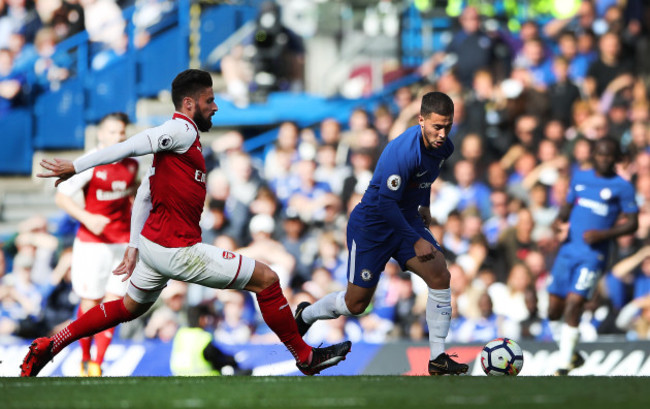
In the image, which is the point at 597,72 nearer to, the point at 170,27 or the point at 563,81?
the point at 563,81

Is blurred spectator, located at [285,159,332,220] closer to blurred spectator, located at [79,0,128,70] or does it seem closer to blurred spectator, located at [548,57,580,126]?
blurred spectator, located at [548,57,580,126]

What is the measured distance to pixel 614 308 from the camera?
42.0ft

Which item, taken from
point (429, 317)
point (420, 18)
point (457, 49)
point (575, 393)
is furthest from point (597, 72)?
point (575, 393)

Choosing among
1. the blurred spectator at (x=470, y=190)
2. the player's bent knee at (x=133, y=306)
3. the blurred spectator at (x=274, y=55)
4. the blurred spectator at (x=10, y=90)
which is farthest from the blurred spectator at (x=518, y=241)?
the blurred spectator at (x=10, y=90)

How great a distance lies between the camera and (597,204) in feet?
35.6

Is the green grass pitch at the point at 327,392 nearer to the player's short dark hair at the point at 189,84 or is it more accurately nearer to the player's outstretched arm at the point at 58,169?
the player's outstretched arm at the point at 58,169

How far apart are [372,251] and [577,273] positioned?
10.4ft

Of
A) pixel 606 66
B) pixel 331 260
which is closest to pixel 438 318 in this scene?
pixel 331 260

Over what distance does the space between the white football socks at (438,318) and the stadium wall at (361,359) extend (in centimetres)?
182

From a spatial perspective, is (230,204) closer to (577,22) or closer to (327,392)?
(577,22)

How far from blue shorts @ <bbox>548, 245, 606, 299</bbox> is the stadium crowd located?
1.39m

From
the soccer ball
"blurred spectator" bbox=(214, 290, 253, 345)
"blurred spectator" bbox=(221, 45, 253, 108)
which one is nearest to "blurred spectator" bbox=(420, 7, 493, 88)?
"blurred spectator" bbox=(221, 45, 253, 108)

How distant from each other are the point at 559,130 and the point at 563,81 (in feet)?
3.33

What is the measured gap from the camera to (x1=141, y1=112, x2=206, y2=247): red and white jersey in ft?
24.3
